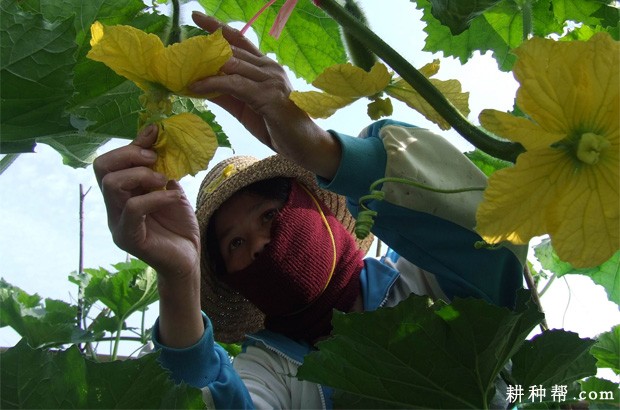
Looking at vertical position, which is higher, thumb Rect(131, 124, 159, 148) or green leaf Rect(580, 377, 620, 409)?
thumb Rect(131, 124, 159, 148)

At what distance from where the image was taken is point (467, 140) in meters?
0.97

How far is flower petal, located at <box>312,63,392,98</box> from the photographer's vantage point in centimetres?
93

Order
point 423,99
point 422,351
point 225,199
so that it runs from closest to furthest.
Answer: point 423,99 → point 422,351 → point 225,199

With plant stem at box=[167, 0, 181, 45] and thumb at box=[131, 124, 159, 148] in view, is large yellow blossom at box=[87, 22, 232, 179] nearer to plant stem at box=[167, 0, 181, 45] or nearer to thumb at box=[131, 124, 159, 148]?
thumb at box=[131, 124, 159, 148]

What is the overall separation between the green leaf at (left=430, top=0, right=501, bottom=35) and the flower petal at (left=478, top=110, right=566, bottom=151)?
0.80 feet

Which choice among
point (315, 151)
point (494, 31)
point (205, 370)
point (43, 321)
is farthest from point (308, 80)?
point (43, 321)

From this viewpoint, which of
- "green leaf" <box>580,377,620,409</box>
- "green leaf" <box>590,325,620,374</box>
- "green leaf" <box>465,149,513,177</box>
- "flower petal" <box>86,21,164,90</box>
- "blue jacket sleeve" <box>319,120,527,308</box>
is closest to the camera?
"flower petal" <box>86,21,164,90</box>

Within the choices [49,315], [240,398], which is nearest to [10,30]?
[240,398]

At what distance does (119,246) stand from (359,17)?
548 millimetres

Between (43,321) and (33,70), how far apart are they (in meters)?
2.11

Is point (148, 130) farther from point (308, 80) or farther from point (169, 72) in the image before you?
point (308, 80)

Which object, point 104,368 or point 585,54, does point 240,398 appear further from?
point 585,54

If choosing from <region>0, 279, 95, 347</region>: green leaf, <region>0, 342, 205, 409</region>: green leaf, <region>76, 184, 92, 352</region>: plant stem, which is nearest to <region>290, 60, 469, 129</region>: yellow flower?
<region>0, 342, 205, 409</region>: green leaf

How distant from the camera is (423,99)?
3.42 feet
